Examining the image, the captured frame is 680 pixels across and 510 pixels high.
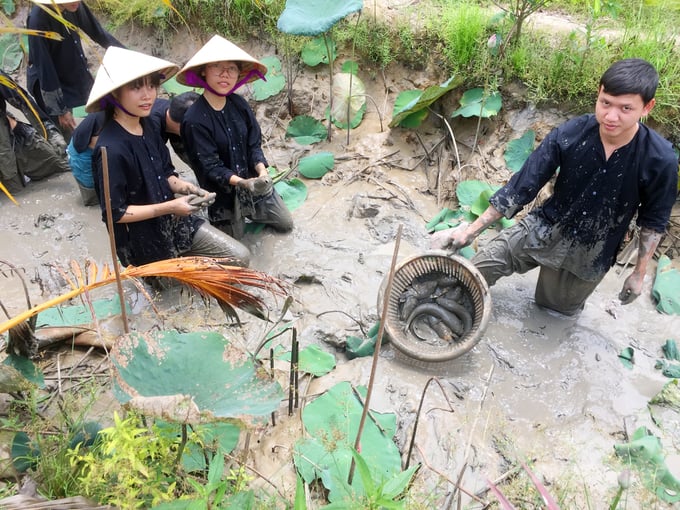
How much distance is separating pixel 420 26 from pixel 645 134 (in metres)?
3.22

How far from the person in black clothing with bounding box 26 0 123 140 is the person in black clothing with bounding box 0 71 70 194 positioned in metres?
0.15

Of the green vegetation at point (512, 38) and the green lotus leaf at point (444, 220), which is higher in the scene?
the green vegetation at point (512, 38)

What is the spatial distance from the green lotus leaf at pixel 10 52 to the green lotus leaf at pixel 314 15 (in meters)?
4.13

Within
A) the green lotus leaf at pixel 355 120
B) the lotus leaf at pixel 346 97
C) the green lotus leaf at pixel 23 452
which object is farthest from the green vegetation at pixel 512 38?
the green lotus leaf at pixel 23 452

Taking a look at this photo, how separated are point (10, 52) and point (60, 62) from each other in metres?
2.87

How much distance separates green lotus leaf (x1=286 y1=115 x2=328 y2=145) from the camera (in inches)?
224

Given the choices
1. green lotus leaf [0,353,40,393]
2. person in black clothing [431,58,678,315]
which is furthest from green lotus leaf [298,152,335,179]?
green lotus leaf [0,353,40,393]

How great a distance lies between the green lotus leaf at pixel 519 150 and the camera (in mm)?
4777

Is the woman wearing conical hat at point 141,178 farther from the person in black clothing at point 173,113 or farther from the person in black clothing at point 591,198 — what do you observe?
the person in black clothing at point 591,198

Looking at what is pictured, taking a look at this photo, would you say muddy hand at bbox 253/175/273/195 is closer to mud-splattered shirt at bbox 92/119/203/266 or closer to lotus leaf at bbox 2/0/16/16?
mud-splattered shirt at bbox 92/119/203/266

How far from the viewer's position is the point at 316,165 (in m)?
5.29

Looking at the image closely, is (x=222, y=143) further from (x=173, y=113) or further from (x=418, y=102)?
(x=418, y=102)

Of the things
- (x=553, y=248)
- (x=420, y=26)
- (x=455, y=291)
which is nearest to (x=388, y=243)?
(x=455, y=291)

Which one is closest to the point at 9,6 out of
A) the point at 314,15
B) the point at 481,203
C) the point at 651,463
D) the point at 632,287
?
the point at 314,15
